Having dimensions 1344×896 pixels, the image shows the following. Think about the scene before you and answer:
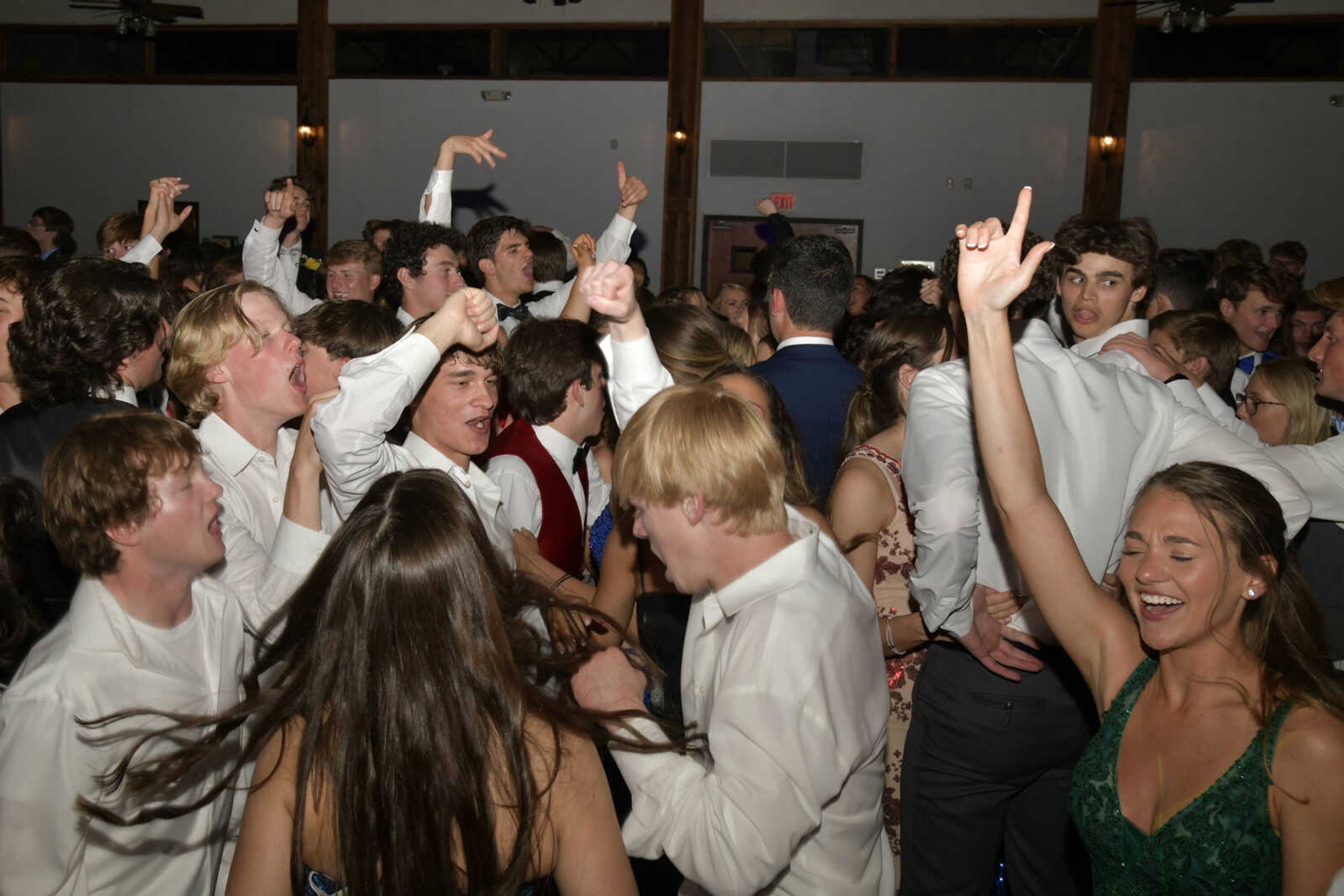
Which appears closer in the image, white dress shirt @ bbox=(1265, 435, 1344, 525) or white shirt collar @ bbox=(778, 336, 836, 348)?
white dress shirt @ bbox=(1265, 435, 1344, 525)

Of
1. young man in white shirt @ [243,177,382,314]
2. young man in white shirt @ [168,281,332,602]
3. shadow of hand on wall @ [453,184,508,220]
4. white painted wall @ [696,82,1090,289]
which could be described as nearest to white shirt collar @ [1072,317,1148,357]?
young man in white shirt @ [168,281,332,602]

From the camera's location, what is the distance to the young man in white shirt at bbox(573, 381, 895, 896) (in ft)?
4.46

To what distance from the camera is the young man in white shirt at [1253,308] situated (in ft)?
15.4

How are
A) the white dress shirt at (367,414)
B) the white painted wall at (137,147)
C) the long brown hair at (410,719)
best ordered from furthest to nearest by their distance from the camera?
the white painted wall at (137,147), the white dress shirt at (367,414), the long brown hair at (410,719)

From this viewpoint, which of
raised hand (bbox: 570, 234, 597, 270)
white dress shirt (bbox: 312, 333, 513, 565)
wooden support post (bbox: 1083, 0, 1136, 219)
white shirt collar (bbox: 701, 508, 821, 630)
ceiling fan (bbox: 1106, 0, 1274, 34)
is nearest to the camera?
white shirt collar (bbox: 701, 508, 821, 630)

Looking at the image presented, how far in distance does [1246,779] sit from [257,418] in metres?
2.07

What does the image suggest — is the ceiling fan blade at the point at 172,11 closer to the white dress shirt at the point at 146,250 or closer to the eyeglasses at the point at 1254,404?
the white dress shirt at the point at 146,250

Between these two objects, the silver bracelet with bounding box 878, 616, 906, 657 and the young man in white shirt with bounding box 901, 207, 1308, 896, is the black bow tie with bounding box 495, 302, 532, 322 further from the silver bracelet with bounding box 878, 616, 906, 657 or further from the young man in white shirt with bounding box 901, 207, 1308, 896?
the young man in white shirt with bounding box 901, 207, 1308, 896

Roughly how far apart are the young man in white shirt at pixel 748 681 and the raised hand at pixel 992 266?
0.38m

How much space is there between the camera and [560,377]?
2600 millimetres

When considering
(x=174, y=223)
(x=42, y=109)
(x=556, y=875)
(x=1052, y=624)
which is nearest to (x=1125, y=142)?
(x=174, y=223)

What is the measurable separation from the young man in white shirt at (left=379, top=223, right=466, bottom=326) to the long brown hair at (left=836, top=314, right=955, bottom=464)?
1.73 meters

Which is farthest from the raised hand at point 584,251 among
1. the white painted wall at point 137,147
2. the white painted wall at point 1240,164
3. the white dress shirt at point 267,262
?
the white painted wall at point 137,147

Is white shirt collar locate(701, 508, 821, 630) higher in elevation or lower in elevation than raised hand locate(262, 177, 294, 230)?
lower
